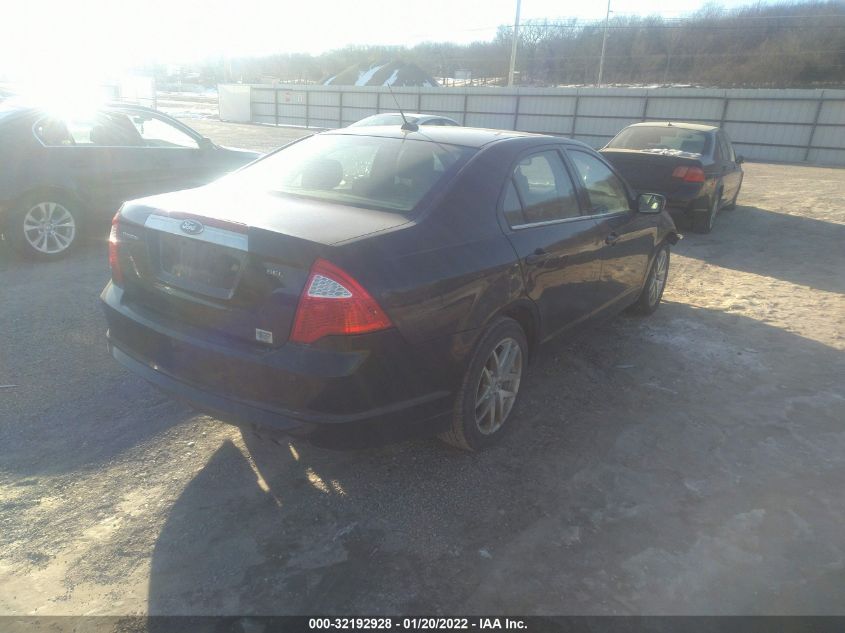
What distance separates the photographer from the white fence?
78.5ft

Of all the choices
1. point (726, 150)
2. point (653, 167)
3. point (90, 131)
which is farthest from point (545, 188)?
point (726, 150)

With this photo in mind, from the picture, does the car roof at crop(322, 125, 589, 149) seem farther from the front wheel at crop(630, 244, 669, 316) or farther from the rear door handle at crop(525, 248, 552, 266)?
the front wheel at crop(630, 244, 669, 316)

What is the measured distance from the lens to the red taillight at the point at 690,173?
8.57 metres

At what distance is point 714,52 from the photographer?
5938cm

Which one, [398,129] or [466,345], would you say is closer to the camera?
[466,345]

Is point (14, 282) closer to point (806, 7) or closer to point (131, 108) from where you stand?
point (131, 108)

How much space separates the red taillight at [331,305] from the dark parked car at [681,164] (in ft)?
23.9

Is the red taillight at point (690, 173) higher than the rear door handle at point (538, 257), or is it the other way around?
the rear door handle at point (538, 257)

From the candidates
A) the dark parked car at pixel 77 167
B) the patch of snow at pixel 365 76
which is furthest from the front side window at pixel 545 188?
the patch of snow at pixel 365 76

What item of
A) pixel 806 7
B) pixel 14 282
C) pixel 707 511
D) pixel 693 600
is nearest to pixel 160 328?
pixel 693 600

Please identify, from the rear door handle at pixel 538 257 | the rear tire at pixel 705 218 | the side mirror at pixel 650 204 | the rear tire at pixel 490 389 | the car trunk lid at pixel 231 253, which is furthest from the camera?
the rear tire at pixel 705 218

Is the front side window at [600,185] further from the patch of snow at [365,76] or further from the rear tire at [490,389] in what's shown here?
the patch of snow at [365,76]

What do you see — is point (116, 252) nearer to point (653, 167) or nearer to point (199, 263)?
point (199, 263)

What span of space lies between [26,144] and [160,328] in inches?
179
